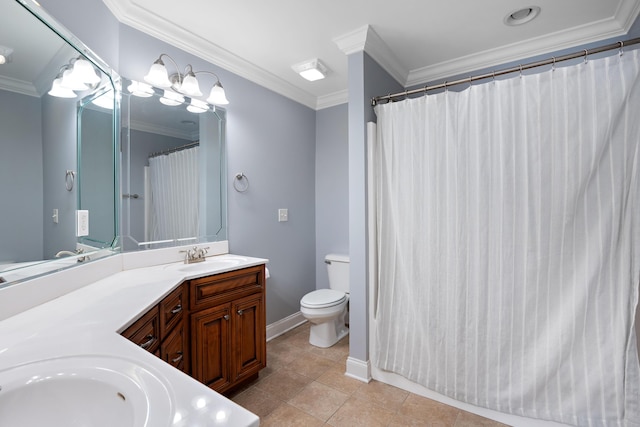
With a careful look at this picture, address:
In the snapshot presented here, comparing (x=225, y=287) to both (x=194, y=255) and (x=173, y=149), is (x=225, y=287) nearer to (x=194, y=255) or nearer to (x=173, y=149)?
(x=194, y=255)

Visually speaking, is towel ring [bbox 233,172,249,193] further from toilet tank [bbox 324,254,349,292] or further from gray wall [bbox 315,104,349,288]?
toilet tank [bbox 324,254,349,292]

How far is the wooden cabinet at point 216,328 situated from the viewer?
145 centimetres

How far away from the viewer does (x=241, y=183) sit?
256cm

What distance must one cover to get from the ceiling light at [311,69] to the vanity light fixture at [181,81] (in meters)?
0.66

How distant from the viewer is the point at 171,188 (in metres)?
2.14

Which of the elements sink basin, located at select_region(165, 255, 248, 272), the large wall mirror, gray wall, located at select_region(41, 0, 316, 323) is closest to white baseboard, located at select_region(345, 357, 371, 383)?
gray wall, located at select_region(41, 0, 316, 323)

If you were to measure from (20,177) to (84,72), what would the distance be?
676 millimetres

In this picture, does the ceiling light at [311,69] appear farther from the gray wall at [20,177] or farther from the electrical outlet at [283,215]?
the gray wall at [20,177]

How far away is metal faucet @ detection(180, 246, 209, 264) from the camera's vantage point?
6.80ft

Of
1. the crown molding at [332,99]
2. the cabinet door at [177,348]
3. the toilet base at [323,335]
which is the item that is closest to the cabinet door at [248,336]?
the cabinet door at [177,348]

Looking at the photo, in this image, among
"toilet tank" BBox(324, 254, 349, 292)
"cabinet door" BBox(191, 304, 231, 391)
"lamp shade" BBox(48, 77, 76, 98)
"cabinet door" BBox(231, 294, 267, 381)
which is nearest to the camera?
"lamp shade" BBox(48, 77, 76, 98)

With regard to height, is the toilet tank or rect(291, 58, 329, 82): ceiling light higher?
rect(291, 58, 329, 82): ceiling light

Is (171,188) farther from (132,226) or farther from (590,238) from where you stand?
(590,238)

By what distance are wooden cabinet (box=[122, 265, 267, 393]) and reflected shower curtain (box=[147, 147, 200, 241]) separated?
59 cm
